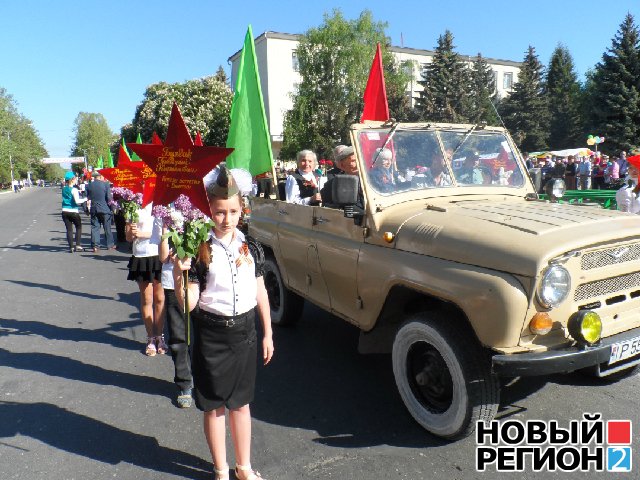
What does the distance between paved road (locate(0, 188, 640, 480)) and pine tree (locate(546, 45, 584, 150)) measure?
51.7m

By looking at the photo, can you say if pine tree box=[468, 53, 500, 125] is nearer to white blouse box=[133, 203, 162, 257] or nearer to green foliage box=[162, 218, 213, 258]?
white blouse box=[133, 203, 162, 257]

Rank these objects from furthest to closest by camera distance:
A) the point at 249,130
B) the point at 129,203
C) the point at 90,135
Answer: the point at 90,135 < the point at 249,130 < the point at 129,203

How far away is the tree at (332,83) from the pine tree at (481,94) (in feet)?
24.6

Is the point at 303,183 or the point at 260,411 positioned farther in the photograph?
the point at 303,183

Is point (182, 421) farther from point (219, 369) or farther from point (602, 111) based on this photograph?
point (602, 111)

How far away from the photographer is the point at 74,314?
6793 millimetres

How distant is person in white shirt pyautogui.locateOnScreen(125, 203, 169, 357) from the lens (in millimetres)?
4992

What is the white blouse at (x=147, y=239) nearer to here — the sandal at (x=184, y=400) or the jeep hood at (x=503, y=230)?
the sandal at (x=184, y=400)

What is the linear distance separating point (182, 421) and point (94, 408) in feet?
2.59

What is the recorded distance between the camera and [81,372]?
4.75 m

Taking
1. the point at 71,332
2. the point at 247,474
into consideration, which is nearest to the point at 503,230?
the point at 247,474

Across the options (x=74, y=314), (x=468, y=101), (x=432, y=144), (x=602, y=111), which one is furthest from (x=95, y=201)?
(x=468, y=101)

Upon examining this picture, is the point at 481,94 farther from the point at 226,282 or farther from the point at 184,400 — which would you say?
the point at 226,282

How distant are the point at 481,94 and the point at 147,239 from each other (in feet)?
164
